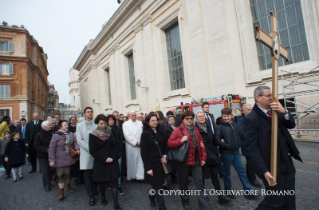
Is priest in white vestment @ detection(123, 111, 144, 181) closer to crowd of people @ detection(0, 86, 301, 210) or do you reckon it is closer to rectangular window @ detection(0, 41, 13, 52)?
crowd of people @ detection(0, 86, 301, 210)

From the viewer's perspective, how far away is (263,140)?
7.33 ft

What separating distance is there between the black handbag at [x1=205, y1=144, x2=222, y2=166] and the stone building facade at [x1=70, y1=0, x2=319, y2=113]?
25.5 feet

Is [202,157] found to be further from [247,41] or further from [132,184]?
[247,41]

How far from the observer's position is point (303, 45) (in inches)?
361

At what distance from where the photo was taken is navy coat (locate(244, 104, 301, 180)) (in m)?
2.19

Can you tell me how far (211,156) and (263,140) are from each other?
137cm

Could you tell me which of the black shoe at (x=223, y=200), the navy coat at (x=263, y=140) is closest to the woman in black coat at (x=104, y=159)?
the black shoe at (x=223, y=200)

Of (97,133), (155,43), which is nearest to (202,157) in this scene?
(97,133)

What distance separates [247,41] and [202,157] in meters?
9.45

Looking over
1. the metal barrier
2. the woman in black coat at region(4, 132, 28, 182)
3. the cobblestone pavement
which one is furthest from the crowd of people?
the metal barrier

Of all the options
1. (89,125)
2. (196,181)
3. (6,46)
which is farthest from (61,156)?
(6,46)

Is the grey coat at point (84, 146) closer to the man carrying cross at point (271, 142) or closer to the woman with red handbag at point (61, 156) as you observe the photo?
the woman with red handbag at point (61, 156)

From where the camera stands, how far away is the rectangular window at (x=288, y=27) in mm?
9242

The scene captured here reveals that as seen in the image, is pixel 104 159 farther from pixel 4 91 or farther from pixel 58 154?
pixel 4 91
